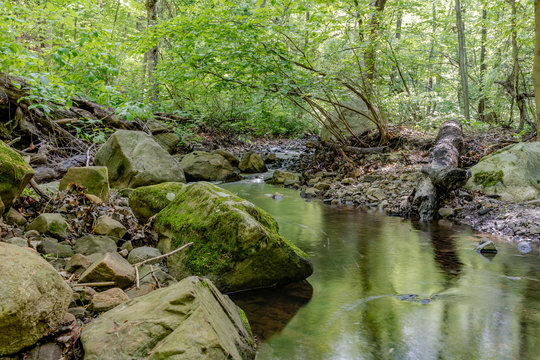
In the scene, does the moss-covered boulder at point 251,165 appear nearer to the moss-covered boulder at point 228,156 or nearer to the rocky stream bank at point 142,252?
the moss-covered boulder at point 228,156

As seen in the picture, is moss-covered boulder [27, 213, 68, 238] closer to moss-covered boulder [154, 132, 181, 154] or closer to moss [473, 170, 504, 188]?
moss [473, 170, 504, 188]

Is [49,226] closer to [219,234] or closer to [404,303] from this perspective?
[219,234]

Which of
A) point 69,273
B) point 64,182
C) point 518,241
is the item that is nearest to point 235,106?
point 64,182

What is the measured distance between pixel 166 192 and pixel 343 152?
7947 mm

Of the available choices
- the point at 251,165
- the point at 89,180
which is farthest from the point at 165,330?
the point at 251,165

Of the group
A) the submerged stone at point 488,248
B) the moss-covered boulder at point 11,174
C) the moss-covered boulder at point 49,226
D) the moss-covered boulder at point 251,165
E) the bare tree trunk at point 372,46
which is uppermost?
the bare tree trunk at point 372,46

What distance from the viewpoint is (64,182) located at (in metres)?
5.48

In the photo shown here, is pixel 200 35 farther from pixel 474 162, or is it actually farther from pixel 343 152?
pixel 474 162

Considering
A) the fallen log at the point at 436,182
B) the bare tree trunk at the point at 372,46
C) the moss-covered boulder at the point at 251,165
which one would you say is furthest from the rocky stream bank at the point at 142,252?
the moss-covered boulder at the point at 251,165

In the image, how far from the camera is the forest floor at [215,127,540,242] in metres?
6.65

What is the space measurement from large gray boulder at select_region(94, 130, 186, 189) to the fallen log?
565 cm

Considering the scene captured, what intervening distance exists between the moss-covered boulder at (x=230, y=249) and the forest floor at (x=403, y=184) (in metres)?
4.43

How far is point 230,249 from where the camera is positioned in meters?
3.94

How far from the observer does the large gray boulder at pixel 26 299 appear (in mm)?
1938
